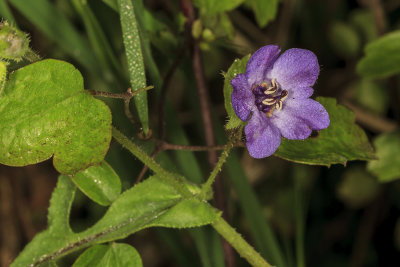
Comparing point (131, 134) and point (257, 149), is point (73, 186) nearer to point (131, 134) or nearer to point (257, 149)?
point (131, 134)

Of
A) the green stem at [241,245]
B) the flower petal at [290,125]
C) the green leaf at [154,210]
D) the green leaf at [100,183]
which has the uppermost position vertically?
the flower petal at [290,125]

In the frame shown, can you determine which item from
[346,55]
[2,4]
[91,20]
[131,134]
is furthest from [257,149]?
[346,55]

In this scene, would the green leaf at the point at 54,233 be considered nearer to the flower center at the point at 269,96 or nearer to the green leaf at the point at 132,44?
the green leaf at the point at 132,44

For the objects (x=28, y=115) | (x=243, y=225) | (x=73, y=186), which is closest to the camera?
(x=28, y=115)

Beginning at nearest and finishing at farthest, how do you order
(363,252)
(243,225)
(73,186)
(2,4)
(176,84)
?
(73,186), (2,4), (363,252), (243,225), (176,84)

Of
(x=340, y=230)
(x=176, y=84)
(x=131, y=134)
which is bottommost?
(x=340, y=230)

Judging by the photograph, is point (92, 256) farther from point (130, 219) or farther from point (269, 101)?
point (269, 101)

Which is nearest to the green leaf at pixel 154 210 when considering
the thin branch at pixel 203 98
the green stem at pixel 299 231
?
the thin branch at pixel 203 98
